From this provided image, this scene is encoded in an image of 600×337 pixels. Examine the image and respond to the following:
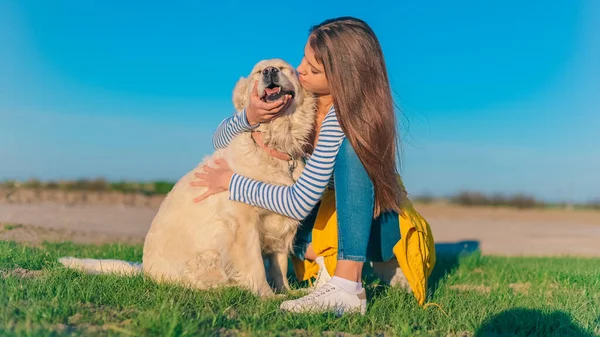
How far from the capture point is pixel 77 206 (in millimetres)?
10703

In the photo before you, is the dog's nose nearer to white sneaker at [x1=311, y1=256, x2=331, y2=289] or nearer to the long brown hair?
the long brown hair

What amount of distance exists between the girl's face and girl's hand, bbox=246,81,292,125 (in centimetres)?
16

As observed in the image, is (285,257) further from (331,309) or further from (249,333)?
(249,333)

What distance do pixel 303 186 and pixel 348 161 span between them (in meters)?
0.33

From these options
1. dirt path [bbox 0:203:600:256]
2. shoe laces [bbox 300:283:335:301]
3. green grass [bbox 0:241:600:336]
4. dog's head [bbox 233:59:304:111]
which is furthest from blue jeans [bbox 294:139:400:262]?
dirt path [bbox 0:203:600:256]

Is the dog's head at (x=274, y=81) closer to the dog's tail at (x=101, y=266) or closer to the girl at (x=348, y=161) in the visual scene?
the girl at (x=348, y=161)

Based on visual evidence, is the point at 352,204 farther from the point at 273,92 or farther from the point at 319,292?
the point at 273,92

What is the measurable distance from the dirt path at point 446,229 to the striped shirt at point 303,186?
13.0ft

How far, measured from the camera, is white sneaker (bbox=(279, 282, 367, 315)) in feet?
9.48

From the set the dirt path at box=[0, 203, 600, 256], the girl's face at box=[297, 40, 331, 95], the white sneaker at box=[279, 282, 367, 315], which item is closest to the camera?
the white sneaker at box=[279, 282, 367, 315]

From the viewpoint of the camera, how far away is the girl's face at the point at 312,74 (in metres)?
3.39

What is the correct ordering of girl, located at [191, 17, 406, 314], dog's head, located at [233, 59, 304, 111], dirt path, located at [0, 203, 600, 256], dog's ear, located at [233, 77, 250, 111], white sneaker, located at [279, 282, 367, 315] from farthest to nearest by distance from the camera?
1. dirt path, located at [0, 203, 600, 256]
2. dog's ear, located at [233, 77, 250, 111]
3. dog's head, located at [233, 59, 304, 111]
4. girl, located at [191, 17, 406, 314]
5. white sneaker, located at [279, 282, 367, 315]

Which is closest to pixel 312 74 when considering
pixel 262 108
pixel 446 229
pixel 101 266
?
pixel 262 108

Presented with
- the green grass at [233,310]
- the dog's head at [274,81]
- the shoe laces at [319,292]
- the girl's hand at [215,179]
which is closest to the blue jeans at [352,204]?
the shoe laces at [319,292]
